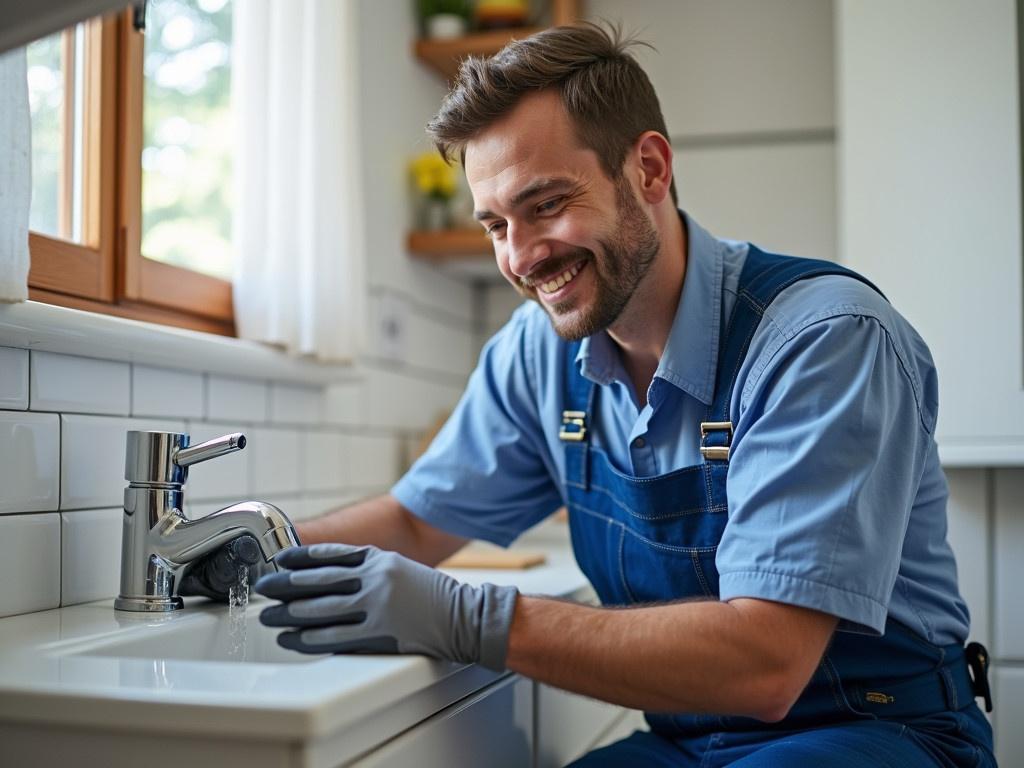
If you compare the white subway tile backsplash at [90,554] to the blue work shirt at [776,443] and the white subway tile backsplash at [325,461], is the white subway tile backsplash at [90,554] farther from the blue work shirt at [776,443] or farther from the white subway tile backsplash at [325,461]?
the white subway tile backsplash at [325,461]

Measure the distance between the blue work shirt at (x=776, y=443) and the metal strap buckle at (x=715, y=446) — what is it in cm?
2

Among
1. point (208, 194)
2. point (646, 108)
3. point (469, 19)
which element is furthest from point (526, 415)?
point (469, 19)

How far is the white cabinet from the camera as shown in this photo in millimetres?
1771

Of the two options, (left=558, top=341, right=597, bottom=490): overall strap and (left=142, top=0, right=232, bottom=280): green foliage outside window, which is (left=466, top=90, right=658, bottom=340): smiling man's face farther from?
(left=142, top=0, right=232, bottom=280): green foliage outside window

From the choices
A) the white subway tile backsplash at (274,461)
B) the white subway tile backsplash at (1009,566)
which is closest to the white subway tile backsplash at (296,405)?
the white subway tile backsplash at (274,461)

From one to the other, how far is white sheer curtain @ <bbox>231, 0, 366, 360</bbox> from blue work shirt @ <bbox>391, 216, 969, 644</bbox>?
12.3 inches

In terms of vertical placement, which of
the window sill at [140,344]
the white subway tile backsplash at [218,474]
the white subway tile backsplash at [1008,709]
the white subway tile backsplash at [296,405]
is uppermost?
the window sill at [140,344]

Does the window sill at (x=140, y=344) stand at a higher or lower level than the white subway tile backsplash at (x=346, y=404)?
higher

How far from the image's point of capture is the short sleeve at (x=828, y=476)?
1002mm

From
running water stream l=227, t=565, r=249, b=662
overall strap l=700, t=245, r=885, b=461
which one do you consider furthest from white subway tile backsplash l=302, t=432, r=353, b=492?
overall strap l=700, t=245, r=885, b=461

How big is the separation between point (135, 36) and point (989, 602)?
5.34 feet

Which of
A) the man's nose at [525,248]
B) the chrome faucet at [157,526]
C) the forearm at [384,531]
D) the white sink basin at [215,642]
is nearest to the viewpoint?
the white sink basin at [215,642]

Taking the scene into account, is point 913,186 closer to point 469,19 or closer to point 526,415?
point 526,415

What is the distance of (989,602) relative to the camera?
71.7 inches
